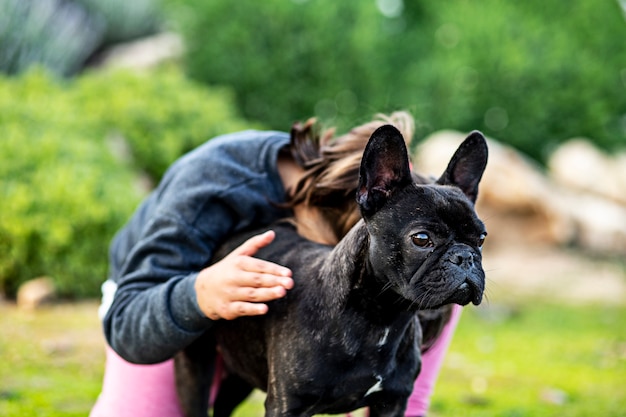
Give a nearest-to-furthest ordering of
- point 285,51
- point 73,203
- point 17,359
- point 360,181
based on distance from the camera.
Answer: point 360,181 → point 17,359 → point 73,203 → point 285,51

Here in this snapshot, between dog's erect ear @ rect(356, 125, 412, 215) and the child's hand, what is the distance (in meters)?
0.39

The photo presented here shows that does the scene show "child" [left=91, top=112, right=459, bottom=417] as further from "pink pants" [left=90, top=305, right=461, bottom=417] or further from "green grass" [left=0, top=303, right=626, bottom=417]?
"green grass" [left=0, top=303, right=626, bottom=417]

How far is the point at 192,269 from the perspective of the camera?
3.21m

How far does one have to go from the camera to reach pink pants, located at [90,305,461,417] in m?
3.62

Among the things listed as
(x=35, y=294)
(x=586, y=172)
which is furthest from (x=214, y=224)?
(x=586, y=172)

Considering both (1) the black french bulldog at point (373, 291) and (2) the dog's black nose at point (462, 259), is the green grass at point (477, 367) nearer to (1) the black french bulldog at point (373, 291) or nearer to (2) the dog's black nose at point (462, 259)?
(1) the black french bulldog at point (373, 291)

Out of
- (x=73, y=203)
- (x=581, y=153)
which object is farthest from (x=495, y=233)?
(x=73, y=203)

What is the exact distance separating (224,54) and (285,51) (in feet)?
2.59

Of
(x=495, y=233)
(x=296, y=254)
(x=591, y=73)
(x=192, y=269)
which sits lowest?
(x=495, y=233)

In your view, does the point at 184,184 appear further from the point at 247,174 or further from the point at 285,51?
the point at 285,51

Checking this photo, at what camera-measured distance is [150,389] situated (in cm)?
363

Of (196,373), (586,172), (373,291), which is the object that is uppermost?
(373,291)

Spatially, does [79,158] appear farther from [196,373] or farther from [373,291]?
[373,291]

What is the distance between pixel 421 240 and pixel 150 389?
1677mm
